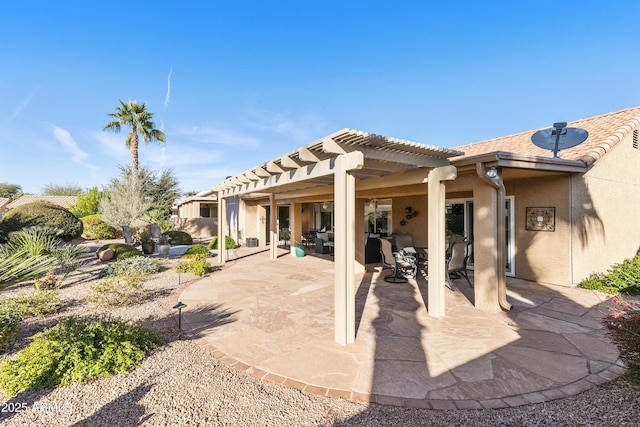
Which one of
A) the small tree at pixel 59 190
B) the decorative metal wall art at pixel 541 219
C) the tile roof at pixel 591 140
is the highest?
the small tree at pixel 59 190

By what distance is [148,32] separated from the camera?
35.7ft

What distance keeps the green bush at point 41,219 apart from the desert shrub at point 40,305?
13.0 meters

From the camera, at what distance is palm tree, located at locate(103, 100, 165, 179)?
2186 centimetres

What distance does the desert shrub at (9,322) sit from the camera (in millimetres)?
4238

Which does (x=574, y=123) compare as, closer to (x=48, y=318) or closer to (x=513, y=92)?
(x=513, y=92)

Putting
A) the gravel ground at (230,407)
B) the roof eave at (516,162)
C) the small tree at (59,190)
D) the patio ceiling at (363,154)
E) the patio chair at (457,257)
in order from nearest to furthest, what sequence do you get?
the gravel ground at (230,407)
the patio ceiling at (363,154)
the roof eave at (516,162)
the patio chair at (457,257)
the small tree at (59,190)

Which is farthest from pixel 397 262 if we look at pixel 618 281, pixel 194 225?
pixel 194 225

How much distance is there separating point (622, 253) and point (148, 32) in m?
17.6

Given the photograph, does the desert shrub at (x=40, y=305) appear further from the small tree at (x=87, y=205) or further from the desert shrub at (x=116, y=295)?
the small tree at (x=87, y=205)

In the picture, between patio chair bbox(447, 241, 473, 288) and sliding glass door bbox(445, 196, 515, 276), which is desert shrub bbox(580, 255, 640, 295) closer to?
sliding glass door bbox(445, 196, 515, 276)

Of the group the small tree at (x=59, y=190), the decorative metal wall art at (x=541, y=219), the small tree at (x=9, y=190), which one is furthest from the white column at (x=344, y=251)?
the small tree at (x=9, y=190)

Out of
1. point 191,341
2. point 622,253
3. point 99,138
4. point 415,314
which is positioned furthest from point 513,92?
point 99,138

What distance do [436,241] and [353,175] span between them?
2177mm

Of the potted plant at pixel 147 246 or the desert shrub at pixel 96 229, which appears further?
the desert shrub at pixel 96 229
